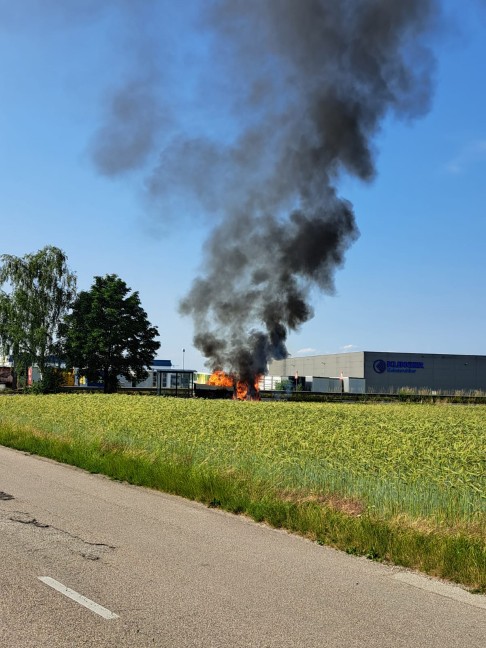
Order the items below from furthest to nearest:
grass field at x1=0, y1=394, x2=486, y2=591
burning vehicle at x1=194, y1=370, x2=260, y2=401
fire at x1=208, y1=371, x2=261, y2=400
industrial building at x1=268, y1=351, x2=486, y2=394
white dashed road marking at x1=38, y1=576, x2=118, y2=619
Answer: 1. industrial building at x1=268, y1=351, x2=486, y2=394
2. burning vehicle at x1=194, y1=370, x2=260, y2=401
3. fire at x1=208, y1=371, x2=261, y2=400
4. grass field at x1=0, y1=394, x2=486, y2=591
5. white dashed road marking at x1=38, y1=576, x2=118, y2=619

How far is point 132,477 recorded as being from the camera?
1233 centimetres

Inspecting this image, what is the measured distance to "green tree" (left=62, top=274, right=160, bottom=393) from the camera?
2297 inches

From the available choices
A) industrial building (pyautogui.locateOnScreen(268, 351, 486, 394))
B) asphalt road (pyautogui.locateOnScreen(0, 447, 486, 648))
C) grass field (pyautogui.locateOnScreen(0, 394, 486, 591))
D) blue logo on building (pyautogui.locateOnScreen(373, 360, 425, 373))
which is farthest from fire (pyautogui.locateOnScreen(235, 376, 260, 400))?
asphalt road (pyautogui.locateOnScreen(0, 447, 486, 648))

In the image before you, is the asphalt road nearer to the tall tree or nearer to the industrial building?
the tall tree

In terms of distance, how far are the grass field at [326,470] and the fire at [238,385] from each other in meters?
30.4

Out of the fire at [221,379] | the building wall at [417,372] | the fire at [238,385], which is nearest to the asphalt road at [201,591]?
the fire at [238,385]

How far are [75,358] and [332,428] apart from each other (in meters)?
43.1

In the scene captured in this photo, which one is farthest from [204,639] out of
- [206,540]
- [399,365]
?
[399,365]

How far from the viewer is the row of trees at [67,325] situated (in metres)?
58.3

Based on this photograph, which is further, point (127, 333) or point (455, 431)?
point (127, 333)

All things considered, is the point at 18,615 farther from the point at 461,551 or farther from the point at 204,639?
the point at 461,551

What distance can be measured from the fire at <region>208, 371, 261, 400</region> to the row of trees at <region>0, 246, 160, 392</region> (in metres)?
7.58

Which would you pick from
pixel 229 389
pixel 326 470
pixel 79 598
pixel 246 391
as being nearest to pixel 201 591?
pixel 79 598

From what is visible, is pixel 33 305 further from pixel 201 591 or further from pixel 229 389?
pixel 201 591
